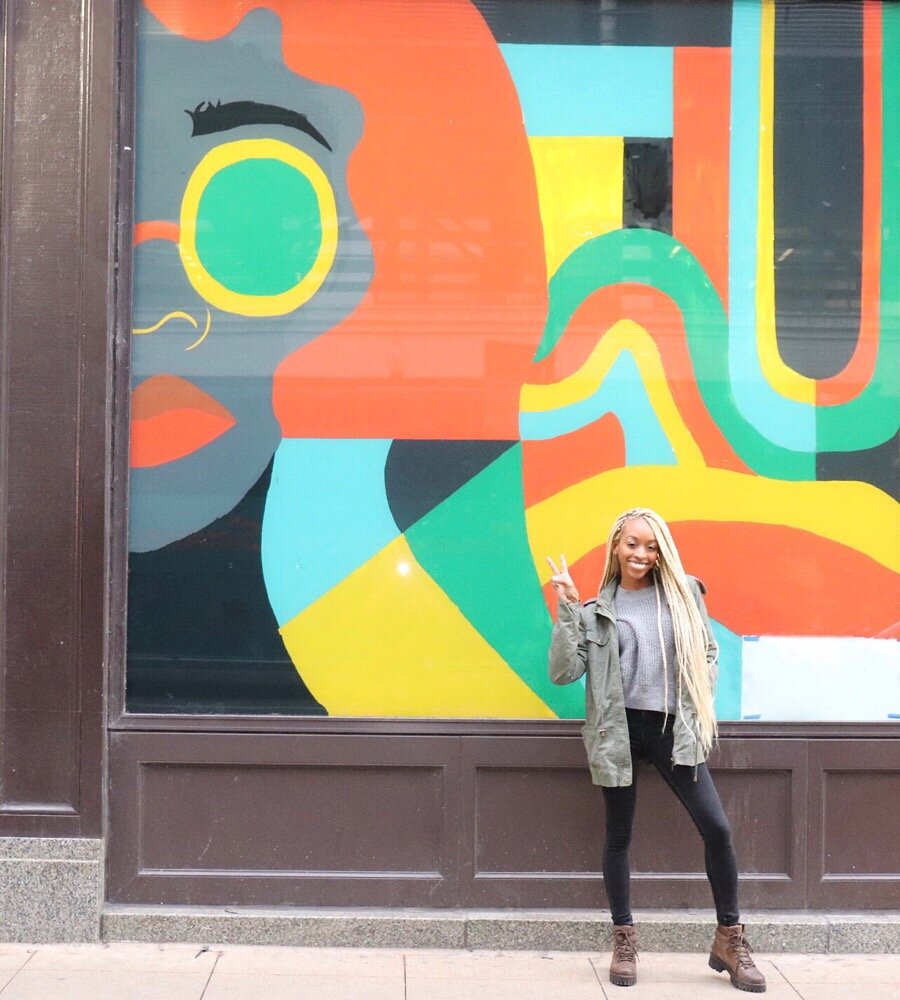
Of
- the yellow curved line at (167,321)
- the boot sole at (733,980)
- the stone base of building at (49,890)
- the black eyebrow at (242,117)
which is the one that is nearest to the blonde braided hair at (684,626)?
the boot sole at (733,980)

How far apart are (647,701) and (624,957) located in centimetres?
109

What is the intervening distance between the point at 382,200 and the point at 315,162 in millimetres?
367

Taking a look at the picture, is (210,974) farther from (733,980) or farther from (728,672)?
(728,672)

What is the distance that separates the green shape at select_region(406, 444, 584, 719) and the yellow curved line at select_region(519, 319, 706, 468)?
0.27m

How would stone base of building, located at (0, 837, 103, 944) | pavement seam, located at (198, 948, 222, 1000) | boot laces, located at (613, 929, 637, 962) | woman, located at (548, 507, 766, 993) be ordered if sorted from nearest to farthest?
pavement seam, located at (198, 948, 222, 1000) < woman, located at (548, 507, 766, 993) < boot laces, located at (613, 929, 637, 962) < stone base of building, located at (0, 837, 103, 944)

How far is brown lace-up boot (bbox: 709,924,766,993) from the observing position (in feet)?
15.1

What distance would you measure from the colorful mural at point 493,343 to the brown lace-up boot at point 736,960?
1.01 meters

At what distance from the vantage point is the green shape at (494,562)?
5281mm

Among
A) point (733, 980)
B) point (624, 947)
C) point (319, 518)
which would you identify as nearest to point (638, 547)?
point (319, 518)

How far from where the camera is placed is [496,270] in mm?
5348

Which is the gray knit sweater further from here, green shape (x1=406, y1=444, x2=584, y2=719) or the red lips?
the red lips

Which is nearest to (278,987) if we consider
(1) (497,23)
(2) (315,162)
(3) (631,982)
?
(3) (631,982)

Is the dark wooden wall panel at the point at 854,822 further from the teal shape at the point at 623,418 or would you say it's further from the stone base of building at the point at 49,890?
the stone base of building at the point at 49,890

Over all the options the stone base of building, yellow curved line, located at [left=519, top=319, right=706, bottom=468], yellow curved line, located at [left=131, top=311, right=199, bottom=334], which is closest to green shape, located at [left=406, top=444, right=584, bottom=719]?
yellow curved line, located at [left=519, top=319, right=706, bottom=468]
